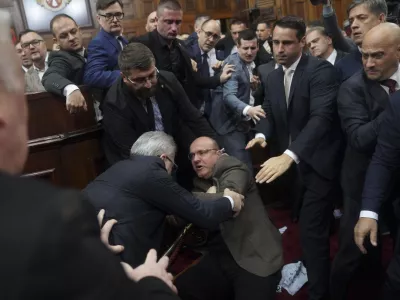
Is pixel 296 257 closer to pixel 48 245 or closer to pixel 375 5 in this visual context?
pixel 375 5

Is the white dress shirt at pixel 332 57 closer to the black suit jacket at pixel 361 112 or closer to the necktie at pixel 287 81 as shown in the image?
the necktie at pixel 287 81

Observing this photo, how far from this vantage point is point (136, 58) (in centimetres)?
259

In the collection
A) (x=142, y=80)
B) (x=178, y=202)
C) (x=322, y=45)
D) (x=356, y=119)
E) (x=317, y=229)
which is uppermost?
(x=142, y=80)

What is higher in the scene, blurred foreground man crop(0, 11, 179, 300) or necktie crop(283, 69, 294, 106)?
blurred foreground man crop(0, 11, 179, 300)

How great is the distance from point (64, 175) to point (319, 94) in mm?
1656

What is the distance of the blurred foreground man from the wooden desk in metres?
2.31

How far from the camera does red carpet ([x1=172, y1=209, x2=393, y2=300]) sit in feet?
9.34

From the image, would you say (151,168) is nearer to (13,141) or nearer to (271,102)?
(271,102)

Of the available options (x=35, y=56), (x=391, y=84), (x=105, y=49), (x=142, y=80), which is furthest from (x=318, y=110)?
(x=35, y=56)

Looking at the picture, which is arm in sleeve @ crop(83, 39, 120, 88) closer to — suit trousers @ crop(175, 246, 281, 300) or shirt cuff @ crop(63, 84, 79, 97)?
shirt cuff @ crop(63, 84, 79, 97)

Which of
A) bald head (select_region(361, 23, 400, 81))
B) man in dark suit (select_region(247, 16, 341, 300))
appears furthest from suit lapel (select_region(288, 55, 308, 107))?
bald head (select_region(361, 23, 400, 81))

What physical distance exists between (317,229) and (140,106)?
125 cm

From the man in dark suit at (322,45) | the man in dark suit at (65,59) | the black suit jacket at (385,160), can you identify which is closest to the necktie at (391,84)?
the black suit jacket at (385,160)

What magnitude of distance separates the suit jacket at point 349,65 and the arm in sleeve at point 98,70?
4.49ft
